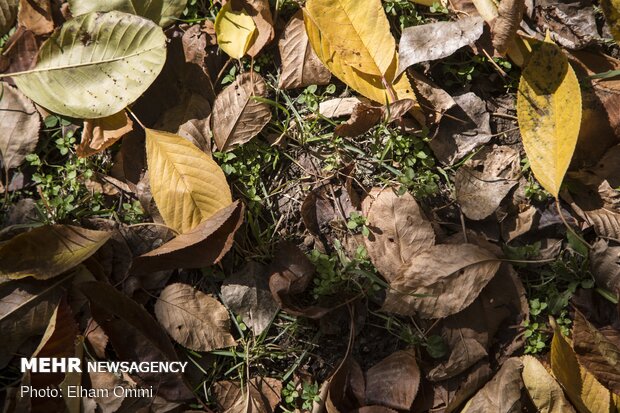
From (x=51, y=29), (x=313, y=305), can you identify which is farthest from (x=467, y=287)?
(x=51, y=29)

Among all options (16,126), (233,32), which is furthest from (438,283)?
(16,126)

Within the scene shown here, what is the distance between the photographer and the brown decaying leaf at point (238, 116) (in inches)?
70.6

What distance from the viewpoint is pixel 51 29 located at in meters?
1.87

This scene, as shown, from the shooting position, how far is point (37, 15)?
6.16 feet

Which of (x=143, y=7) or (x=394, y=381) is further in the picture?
(x=143, y=7)

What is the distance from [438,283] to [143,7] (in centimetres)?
113

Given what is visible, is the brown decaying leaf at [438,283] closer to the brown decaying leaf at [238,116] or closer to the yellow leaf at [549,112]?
the yellow leaf at [549,112]

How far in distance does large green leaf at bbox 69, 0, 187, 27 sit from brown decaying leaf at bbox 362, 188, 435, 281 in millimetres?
802

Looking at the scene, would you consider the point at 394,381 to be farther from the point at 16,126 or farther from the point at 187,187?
the point at 16,126

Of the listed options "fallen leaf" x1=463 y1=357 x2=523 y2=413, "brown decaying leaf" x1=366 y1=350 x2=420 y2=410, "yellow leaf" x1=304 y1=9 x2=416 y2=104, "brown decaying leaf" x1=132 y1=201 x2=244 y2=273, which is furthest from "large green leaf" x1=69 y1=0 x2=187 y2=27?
"fallen leaf" x1=463 y1=357 x2=523 y2=413

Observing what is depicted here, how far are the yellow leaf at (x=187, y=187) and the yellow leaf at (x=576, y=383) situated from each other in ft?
3.09

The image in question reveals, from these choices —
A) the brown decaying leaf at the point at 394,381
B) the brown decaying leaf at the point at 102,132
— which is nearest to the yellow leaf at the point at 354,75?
the brown decaying leaf at the point at 102,132

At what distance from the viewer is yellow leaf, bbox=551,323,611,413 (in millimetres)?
1630

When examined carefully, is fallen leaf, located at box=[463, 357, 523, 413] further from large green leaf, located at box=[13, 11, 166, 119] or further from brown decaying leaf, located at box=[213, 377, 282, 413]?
large green leaf, located at box=[13, 11, 166, 119]
